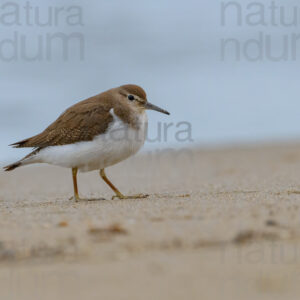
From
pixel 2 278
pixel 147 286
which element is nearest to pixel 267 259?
pixel 147 286

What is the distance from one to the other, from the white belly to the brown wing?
2.8 inches

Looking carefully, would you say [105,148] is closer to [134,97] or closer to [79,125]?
[79,125]

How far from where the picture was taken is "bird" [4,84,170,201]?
679cm

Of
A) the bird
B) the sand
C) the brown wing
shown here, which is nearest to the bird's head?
the bird

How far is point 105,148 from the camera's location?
6754 millimetres

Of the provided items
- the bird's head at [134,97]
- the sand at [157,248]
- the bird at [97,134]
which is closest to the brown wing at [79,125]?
the bird at [97,134]

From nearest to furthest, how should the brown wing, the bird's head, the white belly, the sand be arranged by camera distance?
the sand → the white belly → the brown wing → the bird's head

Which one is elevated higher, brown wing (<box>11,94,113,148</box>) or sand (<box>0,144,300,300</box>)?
brown wing (<box>11,94,113,148</box>)

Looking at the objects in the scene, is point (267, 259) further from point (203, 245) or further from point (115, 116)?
point (115, 116)

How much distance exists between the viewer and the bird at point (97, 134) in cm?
679

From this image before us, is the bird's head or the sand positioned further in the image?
the bird's head

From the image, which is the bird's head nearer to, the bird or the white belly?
the bird

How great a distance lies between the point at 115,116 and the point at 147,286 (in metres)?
3.76

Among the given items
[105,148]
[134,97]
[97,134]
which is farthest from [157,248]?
[134,97]
